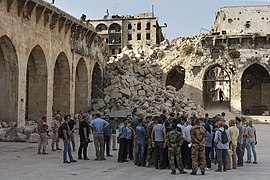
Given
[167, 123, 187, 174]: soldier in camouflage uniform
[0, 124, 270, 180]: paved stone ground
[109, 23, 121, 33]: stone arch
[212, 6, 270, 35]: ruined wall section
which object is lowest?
[0, 124, 270, 180]: paved stone ground

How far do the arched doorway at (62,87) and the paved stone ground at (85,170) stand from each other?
10.1 metres

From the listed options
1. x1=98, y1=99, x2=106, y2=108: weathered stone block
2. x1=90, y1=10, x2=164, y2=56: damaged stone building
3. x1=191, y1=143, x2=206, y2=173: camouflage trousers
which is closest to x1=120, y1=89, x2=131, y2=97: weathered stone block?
x1=98, y1=99, x2=106, y2=108: weathered stone block

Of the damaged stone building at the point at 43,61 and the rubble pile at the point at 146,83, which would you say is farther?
the rubble pile at the point at 146,83

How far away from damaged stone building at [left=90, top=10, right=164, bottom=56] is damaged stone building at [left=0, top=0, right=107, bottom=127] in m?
27.5

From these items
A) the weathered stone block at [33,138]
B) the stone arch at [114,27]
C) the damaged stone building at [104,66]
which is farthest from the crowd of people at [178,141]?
the stone arch at [114,27]

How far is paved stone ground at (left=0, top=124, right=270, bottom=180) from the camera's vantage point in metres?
8.19

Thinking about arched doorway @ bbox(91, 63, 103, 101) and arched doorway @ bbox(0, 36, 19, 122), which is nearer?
arched doorway @ bbox(0, 36, 19, 122)

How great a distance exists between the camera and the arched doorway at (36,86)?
737 inches

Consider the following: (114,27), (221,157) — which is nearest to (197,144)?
(221,157)

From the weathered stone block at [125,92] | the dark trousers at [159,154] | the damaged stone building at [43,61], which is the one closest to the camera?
the dark trousers at [159,154]

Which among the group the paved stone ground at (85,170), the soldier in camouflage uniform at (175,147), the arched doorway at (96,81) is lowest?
the paved stone ground at (85,170)

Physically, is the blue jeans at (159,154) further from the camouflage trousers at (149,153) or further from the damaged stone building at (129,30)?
the damaged stone building at (129,30)

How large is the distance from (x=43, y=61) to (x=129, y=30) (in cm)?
3722

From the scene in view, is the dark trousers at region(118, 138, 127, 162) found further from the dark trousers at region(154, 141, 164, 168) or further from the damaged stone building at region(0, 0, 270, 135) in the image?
the damaged stone building at region(0, 0, 270, 135)
